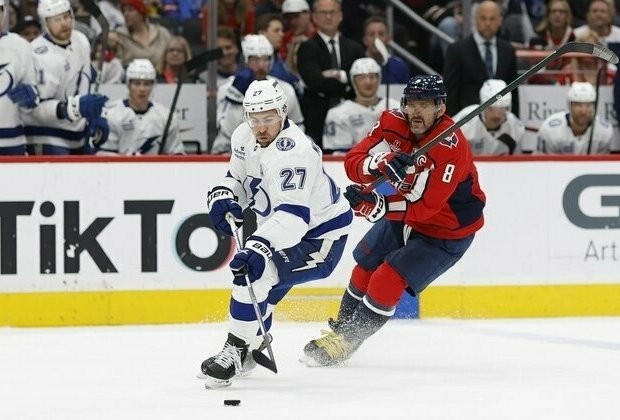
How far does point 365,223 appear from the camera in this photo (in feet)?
25.5

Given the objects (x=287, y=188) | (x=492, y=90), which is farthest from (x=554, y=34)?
(x=287, y=188)

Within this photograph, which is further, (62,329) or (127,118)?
(127,118)

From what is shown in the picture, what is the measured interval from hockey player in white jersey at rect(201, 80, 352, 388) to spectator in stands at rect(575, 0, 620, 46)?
4.10m

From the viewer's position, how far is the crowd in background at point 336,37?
28.8 ft

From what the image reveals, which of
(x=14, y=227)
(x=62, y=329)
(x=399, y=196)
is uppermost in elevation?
(x=399, y=196)

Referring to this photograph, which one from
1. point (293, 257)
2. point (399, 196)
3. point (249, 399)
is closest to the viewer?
point (249, 399)

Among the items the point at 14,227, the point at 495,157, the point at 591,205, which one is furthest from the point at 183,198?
the point at 591,205

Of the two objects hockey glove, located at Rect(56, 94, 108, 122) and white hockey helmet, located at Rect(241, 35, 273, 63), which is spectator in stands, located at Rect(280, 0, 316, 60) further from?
hockey glove, located at Rect(56, 94, 108, 122)

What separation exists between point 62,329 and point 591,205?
9.42 feet

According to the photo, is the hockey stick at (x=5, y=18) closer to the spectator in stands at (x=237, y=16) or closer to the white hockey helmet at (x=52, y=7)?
the white hockey helmet at (x=52, y=7)

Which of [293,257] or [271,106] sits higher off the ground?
[271,106]

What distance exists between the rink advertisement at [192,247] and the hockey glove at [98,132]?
2.39ft

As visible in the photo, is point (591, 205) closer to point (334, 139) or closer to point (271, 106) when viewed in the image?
point (334, 139)

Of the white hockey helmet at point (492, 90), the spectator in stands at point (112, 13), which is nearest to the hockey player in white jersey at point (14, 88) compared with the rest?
the spectator in stands at point (112, 13)
